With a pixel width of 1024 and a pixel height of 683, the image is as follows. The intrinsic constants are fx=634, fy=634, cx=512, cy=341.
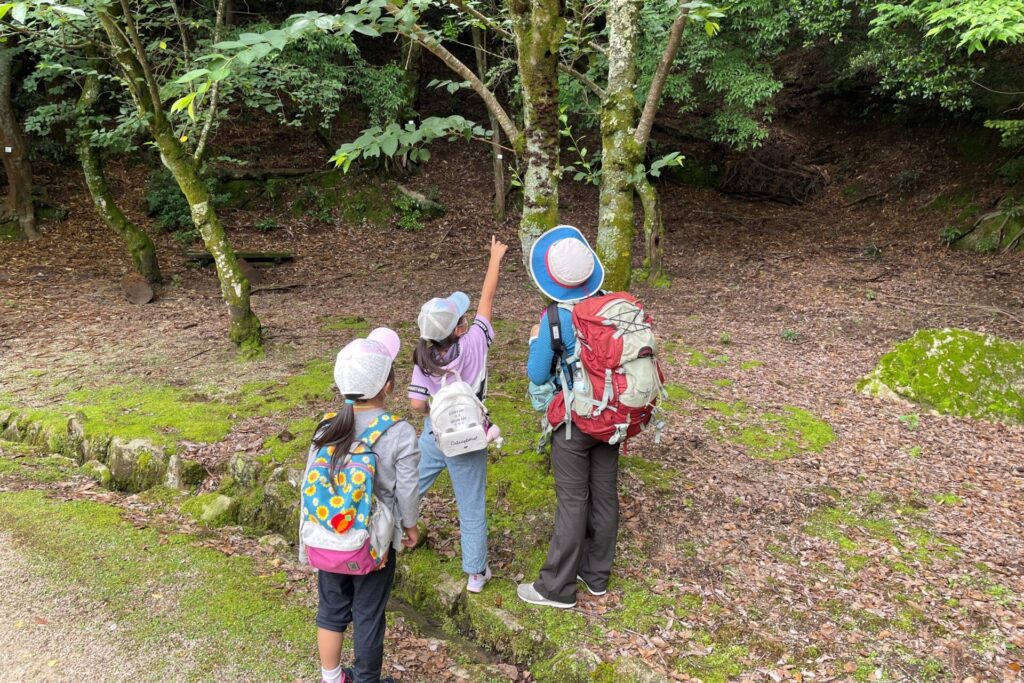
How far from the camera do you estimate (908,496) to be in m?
4.58

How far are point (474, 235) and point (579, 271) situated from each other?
1115 centimetres

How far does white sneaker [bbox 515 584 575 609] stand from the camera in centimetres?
341

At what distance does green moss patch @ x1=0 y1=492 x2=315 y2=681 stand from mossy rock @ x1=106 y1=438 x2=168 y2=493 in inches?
15.9

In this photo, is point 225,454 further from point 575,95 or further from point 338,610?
point 575,95

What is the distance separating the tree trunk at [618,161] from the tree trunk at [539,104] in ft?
1.47

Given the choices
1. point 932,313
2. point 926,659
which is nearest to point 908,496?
point 926,659

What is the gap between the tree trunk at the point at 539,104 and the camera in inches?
149

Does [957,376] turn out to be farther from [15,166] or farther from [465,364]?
[15,166]

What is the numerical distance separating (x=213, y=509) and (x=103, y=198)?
7601 millimetres

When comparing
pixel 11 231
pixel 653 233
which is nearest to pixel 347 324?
pixel 653 233

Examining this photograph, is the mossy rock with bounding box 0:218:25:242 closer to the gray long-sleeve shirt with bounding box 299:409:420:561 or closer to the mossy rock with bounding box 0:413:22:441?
the mossy rock with bounding box 0:413:22:441

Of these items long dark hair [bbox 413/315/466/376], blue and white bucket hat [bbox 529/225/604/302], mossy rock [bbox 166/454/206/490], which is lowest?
mossy rock [bbox 166/454/206/490]

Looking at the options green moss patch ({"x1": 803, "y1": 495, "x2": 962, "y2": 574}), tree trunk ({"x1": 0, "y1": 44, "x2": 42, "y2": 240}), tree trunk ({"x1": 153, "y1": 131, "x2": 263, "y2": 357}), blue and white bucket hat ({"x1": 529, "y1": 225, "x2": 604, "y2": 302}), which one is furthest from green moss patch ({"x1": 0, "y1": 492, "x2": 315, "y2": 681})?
tree trunk ({"x1": 0, "y1": 44, "x2": 42, "y2": 240})

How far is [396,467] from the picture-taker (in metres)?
2.77
